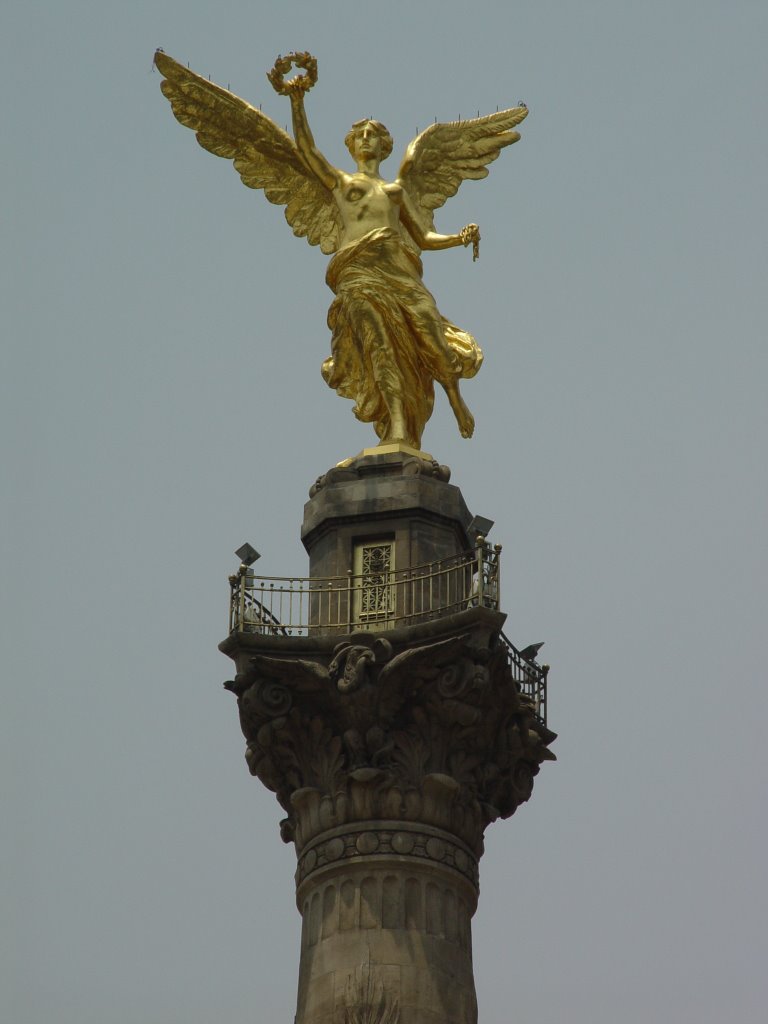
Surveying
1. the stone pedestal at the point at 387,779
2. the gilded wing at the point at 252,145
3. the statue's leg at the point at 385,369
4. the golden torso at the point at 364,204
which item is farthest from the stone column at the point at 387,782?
the gilded wing at the point at 252,145

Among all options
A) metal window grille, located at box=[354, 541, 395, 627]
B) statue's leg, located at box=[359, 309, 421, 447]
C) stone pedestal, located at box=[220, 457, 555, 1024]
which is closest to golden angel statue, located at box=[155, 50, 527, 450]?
statue's leg, located at box=[359, 309, 421, 447]

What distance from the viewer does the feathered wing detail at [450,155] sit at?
51562 mm

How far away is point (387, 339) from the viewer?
163 ft

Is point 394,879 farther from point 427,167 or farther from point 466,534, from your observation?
point 427,167

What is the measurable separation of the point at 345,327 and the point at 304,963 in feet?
34.1

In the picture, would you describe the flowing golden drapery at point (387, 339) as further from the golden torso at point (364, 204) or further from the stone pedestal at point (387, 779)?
the stone pedestal at point (387, 779)

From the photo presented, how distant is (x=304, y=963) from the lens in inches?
1770

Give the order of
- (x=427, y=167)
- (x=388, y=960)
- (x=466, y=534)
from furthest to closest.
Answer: (x=427, y=167)
(x=466, y=534)
(x=388, y=960)

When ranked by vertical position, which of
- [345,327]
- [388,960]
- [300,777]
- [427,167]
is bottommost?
[388,960]

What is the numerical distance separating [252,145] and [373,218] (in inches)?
105

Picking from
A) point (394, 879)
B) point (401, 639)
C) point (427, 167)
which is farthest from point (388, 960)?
point (427, 167)

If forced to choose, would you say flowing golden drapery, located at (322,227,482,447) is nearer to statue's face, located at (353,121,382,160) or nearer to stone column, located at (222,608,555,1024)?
statue's face, located at (353,121,382,160)

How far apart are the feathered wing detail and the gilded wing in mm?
1461

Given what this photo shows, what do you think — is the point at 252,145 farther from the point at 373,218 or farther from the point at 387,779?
the point at 387,779
